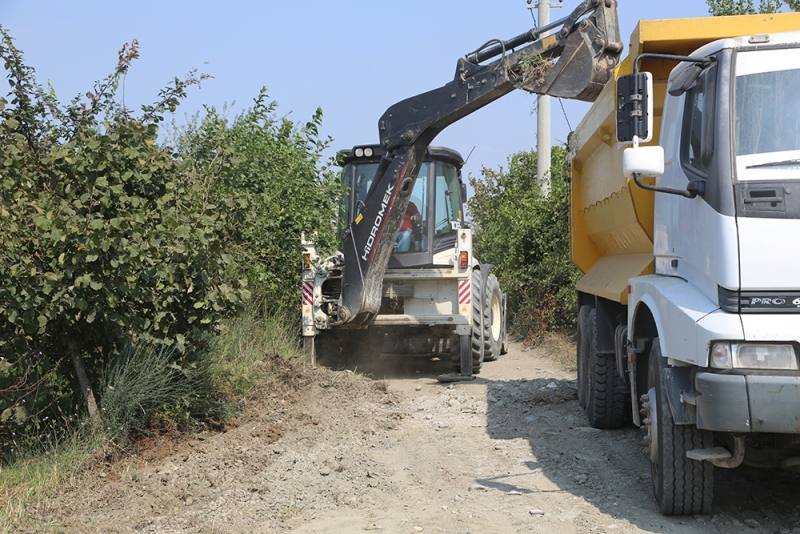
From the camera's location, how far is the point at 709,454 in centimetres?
413

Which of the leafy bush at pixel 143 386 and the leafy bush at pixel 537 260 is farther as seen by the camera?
the leafy bush at pixel 537 260

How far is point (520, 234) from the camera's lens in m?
15.7

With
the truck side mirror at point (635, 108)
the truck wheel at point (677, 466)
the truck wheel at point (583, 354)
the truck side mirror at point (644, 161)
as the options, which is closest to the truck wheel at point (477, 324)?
the truck wheel at point (583, 354)

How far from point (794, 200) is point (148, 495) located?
157 inches

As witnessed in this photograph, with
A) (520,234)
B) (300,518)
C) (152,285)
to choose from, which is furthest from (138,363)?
(520,234)

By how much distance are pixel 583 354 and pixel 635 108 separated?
3.94 m

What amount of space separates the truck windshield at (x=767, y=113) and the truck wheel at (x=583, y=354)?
366 centimetres

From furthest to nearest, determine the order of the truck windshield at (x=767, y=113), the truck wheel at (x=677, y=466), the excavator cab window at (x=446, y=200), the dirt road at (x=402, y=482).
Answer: the excavator cab window at (x=446, y=200) → the dirt road at (x=402, y=482) → the truck wheel at (x=677, y=466) → the truck windshield at (x=767, y=113)

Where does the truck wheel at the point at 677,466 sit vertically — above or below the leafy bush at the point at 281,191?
below

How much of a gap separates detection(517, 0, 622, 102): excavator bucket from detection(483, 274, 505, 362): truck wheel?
412 centimetres

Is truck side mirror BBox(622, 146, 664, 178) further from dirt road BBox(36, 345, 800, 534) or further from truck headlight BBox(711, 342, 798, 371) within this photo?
dirt road BBox(36, 345, 800, 534)

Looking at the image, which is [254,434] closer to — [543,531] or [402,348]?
[543,531]

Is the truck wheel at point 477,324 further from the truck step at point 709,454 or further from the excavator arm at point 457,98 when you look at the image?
the truck step at point 709,454

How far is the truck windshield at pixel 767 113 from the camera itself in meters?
4.05
